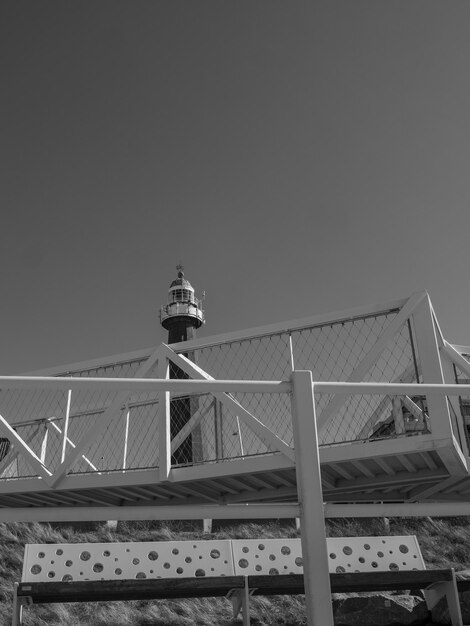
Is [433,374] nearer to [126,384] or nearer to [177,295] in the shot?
[126,384]

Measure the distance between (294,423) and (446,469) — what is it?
5109 millimetres

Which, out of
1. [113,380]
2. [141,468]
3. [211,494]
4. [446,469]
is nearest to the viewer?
[113,380]

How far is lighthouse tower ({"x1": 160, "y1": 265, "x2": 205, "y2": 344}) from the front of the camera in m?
26.6

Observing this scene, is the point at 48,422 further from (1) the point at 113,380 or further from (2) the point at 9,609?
(1) the point at 113,380

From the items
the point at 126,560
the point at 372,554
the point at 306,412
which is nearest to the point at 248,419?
the point at 126,560

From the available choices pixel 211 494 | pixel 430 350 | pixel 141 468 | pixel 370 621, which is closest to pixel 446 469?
pixel 430 350

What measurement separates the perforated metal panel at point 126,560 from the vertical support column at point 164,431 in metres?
0.96

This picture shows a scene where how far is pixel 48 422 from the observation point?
33.7 ft

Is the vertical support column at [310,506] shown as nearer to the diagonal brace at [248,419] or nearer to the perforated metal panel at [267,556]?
the diagonal brace at [248,419]

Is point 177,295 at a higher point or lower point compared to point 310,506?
higher

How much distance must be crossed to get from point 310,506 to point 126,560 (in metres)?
5.74

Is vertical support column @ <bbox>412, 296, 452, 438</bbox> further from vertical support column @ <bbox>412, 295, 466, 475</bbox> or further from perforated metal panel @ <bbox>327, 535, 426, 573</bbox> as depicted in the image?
perforated metal panel @ <bbox>327, 535, 426, 573</bbox>

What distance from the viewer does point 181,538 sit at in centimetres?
1473

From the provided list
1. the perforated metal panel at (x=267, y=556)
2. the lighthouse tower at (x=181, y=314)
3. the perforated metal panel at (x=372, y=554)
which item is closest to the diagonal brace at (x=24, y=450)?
the perforated metal panel at (x=267, y=556)
